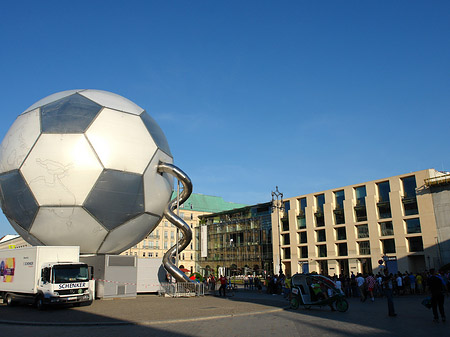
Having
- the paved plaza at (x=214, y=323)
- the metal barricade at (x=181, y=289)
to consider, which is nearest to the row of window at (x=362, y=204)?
the metal barricade at (x=181, y=289)

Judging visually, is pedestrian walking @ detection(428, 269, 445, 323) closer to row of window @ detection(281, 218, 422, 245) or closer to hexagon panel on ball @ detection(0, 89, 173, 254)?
hexagon panel on ball @ detection(0, 89, 173, 254)

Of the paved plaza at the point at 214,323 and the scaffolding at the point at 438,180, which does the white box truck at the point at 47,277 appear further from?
the scaffolding at the point at 438,180

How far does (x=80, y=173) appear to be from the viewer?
43.1ft

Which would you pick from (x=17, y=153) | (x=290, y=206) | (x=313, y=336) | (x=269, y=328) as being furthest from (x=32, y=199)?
(x=290, y=206)

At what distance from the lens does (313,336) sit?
298 inches

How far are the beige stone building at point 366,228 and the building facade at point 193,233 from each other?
22399 mm

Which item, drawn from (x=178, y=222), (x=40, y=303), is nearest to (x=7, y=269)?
(x=40, y=303)

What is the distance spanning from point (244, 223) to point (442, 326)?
5465cm

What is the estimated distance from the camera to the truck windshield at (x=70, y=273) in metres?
13.0

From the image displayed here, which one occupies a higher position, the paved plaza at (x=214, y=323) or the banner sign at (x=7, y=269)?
the banner sign at (x=7, y=269)

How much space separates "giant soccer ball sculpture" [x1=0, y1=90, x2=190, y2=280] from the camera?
13.1 metres

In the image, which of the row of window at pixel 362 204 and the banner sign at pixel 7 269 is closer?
the banner sign at pixel 7 269

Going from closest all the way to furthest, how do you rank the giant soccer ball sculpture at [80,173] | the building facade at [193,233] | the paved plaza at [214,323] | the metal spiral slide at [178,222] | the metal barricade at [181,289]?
the paved plaza at [214,323] → the giant soccer ball sculpture at [80,173] → the metal spiral slide at [178,222] → the metal barricade at [181,289] → the building facade at [193,233]

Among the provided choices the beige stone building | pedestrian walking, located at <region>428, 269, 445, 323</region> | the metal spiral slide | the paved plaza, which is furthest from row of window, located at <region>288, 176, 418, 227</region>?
pedestrian walking, located at <region>428, 269, 445, 323</region>
